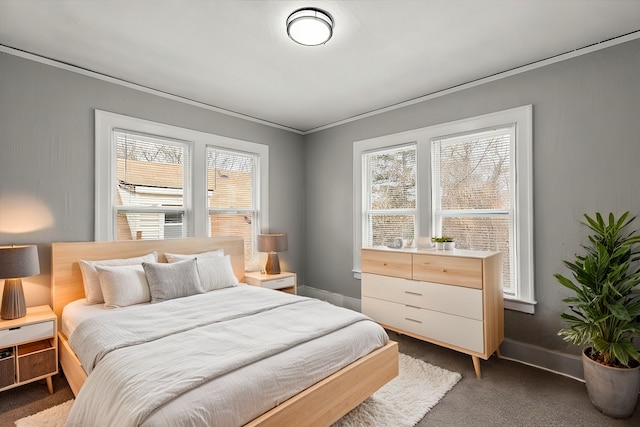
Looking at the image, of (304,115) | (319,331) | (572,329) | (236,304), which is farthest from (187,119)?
A: (572,329)

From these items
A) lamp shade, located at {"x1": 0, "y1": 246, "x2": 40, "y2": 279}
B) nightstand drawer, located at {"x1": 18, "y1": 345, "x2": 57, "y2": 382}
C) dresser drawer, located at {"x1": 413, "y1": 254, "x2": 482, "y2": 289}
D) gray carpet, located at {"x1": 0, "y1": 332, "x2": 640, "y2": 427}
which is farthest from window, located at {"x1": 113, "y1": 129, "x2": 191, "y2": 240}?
dresser drawer, located at {"x1": 413, "y1": 254, "x2": 482, "y2": 289}

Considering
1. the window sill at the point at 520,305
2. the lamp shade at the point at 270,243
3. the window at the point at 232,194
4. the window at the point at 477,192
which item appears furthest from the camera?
the lamp shade at the point at 270,243

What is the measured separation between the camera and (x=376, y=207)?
13.8 feet

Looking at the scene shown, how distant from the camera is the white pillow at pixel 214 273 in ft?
10.5

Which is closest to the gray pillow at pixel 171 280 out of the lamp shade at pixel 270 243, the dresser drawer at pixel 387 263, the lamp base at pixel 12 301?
the lamp base at pixel 12 301

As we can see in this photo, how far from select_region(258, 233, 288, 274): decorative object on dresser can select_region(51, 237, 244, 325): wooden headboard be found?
716 millimetres

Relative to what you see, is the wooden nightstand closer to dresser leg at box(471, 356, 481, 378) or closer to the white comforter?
the white comforter

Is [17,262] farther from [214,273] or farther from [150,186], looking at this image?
[214,273]

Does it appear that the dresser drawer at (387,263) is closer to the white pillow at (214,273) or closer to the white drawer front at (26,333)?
the white pillow at (214,273)

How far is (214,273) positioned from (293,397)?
6.08 feet

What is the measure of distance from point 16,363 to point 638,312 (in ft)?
13.8

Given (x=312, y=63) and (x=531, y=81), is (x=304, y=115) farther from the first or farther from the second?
(x=531, y=81)

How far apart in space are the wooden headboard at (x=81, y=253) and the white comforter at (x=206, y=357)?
0.74m

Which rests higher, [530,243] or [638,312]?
[530,243]
